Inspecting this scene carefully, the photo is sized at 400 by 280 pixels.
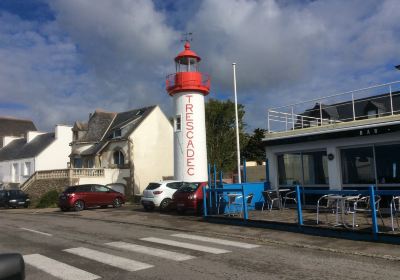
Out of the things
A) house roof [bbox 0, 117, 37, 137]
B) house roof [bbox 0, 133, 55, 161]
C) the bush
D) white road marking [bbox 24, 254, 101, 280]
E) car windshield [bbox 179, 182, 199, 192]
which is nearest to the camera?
white road marking [bbox 24, 254, 101, 280]

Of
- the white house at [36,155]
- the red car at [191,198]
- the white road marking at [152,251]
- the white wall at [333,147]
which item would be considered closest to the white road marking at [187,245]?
the white road marking at [152,251]

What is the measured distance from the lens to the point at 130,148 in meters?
37.8

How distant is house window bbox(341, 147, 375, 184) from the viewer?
15.6 m

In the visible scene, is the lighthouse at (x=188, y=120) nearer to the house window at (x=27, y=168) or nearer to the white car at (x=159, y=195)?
the white car at (x=159, y=195)

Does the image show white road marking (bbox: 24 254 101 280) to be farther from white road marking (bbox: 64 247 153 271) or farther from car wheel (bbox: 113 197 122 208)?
car wheel (bbox: 113 197 122 208)

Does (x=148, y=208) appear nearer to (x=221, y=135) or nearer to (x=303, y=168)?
(x=303, y=168)

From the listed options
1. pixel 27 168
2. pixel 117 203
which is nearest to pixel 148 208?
pixel 117 203

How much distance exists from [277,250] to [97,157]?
32005mm

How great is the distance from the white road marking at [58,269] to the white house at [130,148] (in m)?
26.8

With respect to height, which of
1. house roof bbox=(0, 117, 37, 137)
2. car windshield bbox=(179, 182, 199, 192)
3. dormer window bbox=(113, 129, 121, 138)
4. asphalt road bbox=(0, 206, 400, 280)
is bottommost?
asphalt road bbox=(0, 206, 400, 280)

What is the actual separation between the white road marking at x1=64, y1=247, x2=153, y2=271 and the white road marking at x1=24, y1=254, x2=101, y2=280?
717mm

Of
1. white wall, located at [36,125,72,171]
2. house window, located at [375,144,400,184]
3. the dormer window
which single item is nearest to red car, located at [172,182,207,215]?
house window, located at [375,144,400,184]

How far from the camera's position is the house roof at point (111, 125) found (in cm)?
3953

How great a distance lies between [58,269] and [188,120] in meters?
17.3
